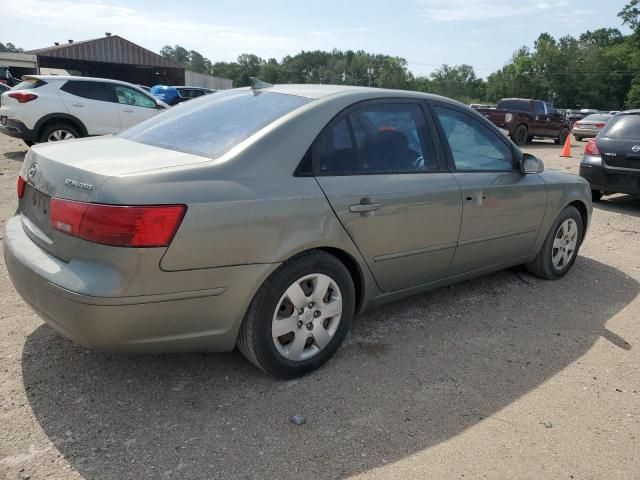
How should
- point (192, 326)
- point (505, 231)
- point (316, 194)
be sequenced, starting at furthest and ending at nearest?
1. point (505, 231)
2. point (316, 194)
3. point (192, 326)

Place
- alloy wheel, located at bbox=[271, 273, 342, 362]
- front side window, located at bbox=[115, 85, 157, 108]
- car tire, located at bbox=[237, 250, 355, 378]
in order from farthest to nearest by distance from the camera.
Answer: front side window, located at bbox=[115, 85, 157, 108] < alloy wheel, located at bbox=[271, 273, 342, 362] < car tire, located at bbox=[237, 250, 355, 378]

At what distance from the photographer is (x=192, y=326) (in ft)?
8.38

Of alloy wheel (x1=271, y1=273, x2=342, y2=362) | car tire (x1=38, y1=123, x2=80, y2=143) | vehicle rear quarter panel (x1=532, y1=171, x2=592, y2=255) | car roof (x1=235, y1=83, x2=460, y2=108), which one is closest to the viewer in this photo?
alloy wheel (x1=271, y1=273, x2=342, y2=362)

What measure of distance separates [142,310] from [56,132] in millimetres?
9243

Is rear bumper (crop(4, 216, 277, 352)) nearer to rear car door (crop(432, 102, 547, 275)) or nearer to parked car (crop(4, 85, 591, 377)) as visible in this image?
parked car (crop(4, 85, 591, 377))

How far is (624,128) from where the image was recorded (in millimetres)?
8391

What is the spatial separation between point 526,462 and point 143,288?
6.27 feet

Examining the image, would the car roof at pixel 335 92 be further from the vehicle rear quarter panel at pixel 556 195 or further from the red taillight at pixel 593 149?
the red taillight at pixel 593 149

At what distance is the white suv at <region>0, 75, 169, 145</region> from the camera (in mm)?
9984

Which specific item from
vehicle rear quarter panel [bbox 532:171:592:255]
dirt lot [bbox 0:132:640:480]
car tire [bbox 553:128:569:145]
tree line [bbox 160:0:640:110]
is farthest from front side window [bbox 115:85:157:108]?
tree line [bbox 160:0:640:110]

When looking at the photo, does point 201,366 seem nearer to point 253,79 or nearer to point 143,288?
point 143,288

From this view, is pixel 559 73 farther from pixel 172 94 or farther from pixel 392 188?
pixel 392 188

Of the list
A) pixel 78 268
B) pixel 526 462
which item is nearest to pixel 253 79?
pixel 78 268

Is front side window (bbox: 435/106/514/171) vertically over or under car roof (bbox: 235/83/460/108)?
under
